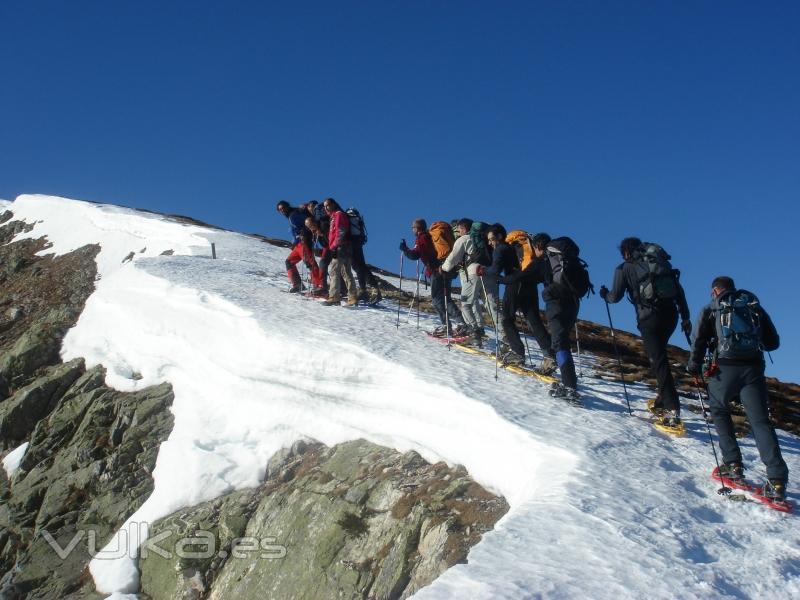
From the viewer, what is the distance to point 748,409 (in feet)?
21.5

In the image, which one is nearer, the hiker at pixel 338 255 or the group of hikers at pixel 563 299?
the group of hikers at pixel 563 299

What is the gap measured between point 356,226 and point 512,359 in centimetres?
538

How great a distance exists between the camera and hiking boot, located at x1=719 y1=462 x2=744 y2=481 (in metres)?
6.59

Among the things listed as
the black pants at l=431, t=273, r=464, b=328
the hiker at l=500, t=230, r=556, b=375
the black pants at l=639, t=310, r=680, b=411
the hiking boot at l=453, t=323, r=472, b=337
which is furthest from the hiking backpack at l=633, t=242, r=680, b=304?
the black pants at l=431, t=273, r=464, b=328

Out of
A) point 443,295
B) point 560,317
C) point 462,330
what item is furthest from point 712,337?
point 443,295

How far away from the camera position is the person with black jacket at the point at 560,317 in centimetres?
884

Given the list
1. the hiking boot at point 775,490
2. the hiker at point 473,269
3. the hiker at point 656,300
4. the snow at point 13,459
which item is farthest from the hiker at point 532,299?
the snow at point 13,459

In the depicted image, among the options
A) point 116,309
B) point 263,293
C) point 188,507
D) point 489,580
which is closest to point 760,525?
point 489,580

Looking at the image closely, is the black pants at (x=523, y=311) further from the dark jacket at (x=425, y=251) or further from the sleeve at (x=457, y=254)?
the dark jacket at (x=425, y=251)

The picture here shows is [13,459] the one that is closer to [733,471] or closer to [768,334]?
[733,471]

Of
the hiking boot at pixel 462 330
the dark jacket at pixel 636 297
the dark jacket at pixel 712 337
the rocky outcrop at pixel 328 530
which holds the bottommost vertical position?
the rocky outcrop at pixel 328 530

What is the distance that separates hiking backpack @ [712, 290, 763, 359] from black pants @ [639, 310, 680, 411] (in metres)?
1.65

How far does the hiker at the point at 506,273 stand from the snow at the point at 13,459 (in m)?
9.04

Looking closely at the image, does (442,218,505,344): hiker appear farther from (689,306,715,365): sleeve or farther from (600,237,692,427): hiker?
(689,306,715,365): sleeve
